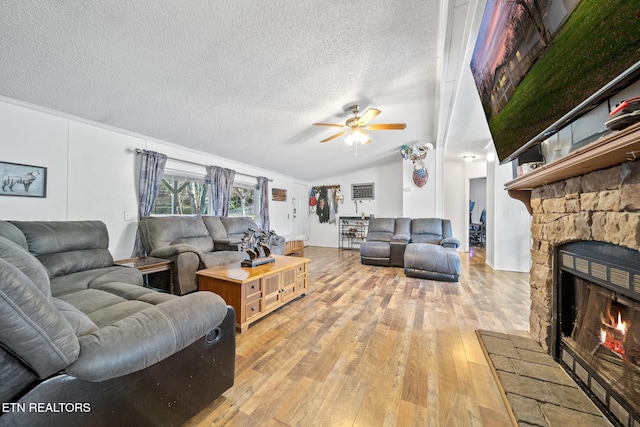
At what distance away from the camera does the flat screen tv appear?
86cm

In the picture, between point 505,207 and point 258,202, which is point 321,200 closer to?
point 258,202

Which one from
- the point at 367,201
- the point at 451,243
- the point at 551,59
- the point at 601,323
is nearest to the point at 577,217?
the point at 601,323

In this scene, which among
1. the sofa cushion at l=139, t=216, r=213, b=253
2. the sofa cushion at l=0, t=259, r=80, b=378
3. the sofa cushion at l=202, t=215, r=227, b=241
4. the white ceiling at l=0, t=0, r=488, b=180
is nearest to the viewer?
the sofa cushion at l=0, t=259, r=80, b=378

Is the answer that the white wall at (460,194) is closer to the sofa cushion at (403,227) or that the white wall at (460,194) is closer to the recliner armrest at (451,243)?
the sofa cushion at (403,227)

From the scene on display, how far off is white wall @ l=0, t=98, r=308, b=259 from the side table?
2.11ft

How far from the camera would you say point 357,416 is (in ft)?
3.99

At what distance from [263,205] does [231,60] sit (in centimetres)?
382

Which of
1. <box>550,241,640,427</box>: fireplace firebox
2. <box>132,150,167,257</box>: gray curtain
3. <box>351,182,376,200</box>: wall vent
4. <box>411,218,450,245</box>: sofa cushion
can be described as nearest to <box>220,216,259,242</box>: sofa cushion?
<box>132,150,167,257</box>: gray curtain

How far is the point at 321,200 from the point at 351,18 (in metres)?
5.80

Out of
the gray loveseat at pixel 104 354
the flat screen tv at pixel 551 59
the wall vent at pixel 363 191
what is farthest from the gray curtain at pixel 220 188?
the flat screen tv at pixel 551 59

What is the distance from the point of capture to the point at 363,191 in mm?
7020

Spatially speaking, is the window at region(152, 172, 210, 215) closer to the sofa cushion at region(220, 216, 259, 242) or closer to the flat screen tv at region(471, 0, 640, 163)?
the sofa cushion at region(220, 216, 259, 242)

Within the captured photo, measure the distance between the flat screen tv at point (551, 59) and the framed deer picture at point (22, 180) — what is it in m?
4.35

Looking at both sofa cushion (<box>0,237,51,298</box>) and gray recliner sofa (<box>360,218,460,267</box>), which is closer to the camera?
sofa cushion (<box>0,237,51,298</box>)
